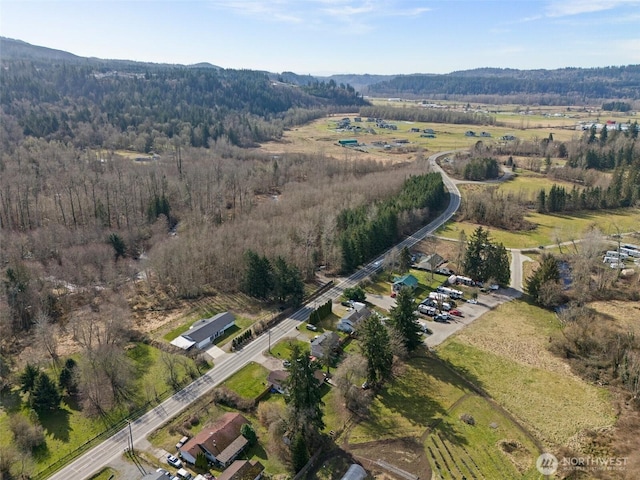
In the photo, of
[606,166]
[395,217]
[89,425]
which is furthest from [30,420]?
[606,166]

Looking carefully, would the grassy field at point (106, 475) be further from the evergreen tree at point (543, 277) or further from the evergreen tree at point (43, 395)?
the evergreen tree at point (543, 277)

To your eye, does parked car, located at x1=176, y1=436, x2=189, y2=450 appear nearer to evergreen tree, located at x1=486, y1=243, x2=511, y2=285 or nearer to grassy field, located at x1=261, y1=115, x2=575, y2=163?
evergreen tree, located at x1=486, y1=243, x2=511, y2=285

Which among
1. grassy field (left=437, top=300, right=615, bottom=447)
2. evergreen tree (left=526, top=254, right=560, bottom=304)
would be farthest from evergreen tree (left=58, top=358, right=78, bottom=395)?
evergreen tree (left=526, top=254, right=560, bottom=304)

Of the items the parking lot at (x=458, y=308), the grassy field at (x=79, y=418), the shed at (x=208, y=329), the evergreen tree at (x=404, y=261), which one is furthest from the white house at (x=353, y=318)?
the grassy field at (x=79, y=418)

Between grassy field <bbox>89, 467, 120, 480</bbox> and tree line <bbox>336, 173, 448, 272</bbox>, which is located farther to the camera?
tree line <bbox>336, 173, 448, 272</bbox>

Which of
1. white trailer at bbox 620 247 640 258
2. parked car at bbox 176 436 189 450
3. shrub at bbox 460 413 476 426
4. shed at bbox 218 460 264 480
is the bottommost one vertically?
shrub at bbox 460 413 476 426

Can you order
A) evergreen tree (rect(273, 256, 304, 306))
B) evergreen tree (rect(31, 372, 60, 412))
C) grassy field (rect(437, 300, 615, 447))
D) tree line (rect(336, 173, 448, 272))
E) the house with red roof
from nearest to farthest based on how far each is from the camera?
the house with red roof, evergreen tree (rect(31, 372, 60, 412)), grassy field (rect(437, 300, 615, 447)), evergreen tree (rect(273, 256, 304, 306)), tree line (rect(336, 173, 448, 272))

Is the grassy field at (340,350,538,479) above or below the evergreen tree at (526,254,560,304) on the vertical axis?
below
